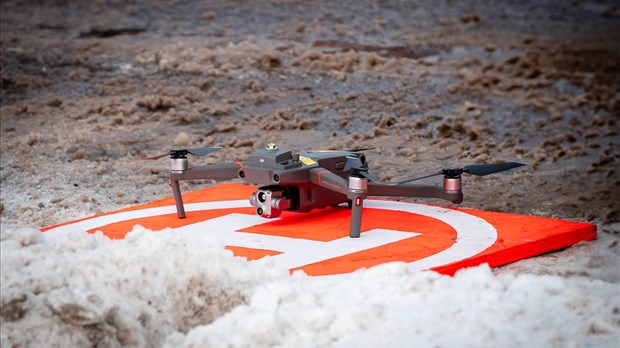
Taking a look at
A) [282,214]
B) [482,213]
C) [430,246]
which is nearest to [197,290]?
[430,246]

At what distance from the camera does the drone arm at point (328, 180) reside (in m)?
4.48

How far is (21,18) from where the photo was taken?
11.4 m

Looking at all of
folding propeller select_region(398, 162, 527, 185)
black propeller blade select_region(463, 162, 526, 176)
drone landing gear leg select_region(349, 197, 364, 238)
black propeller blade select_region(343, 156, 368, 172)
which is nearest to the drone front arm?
black propeller blade select_region(343, 156, 368, 172)

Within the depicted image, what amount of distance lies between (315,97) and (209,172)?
3485mm

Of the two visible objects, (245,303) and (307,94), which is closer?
(245,303)

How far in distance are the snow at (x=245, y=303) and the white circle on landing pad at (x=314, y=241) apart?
0.60m

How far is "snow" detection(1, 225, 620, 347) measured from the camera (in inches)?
111

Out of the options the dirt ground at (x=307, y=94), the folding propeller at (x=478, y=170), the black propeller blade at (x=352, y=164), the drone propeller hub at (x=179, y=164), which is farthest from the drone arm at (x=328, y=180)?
the dirt ground at (x=307, y=94)

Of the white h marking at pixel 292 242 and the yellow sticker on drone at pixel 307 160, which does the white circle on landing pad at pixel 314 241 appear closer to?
the white h marking at pixel 292 242

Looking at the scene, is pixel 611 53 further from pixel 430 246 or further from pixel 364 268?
pixel 364 268

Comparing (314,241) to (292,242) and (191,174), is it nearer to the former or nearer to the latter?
(292,242)

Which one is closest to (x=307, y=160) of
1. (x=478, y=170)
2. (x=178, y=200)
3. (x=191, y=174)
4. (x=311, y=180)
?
(x=311, y=180)

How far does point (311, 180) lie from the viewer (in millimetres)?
4703

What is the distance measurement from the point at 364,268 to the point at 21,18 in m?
9.04
